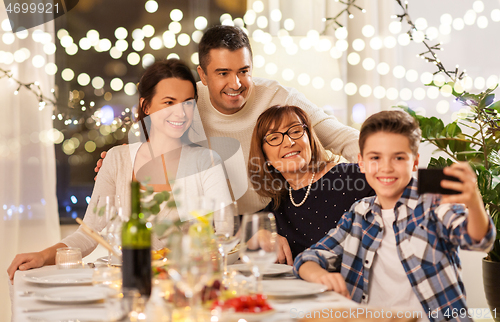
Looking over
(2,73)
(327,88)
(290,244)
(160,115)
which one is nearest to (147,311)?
(290,244)

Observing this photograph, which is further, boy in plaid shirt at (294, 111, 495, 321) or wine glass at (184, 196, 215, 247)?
boy in plaid shirt at (294, 111, 495, 321)

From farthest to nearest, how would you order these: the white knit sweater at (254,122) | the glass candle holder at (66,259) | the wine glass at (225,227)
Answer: the white knit sweater at (254,122), the glass candle holder at (66,259), the wine glass at (225,227)

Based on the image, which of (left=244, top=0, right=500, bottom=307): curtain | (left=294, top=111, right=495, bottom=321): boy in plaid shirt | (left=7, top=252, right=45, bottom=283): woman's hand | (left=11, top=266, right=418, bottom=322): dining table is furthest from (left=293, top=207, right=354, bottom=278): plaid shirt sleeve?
(left=244, top=0, right=500, bottom=307): curtain

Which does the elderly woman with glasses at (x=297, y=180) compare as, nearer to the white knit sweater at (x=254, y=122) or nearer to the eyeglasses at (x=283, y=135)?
the eyeglasses at (x=283, y=135)

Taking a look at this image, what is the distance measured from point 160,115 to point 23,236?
134 cm

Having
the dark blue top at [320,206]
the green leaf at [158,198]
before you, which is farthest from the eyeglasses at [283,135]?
the green leaf at [158,198]

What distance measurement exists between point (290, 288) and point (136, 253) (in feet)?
1.19

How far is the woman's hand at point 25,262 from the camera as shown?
135 cm

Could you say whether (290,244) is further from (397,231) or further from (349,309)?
(349,309)

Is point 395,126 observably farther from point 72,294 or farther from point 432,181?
point 72,294

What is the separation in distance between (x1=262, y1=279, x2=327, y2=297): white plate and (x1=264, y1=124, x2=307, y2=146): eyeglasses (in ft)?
2.19

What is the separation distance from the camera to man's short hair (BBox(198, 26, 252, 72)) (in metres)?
2.04

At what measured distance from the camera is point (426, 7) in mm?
2910

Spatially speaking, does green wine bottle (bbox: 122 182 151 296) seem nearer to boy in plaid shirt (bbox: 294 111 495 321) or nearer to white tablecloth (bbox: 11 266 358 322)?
white tablecloth (bbox: 11 266 358 322)
